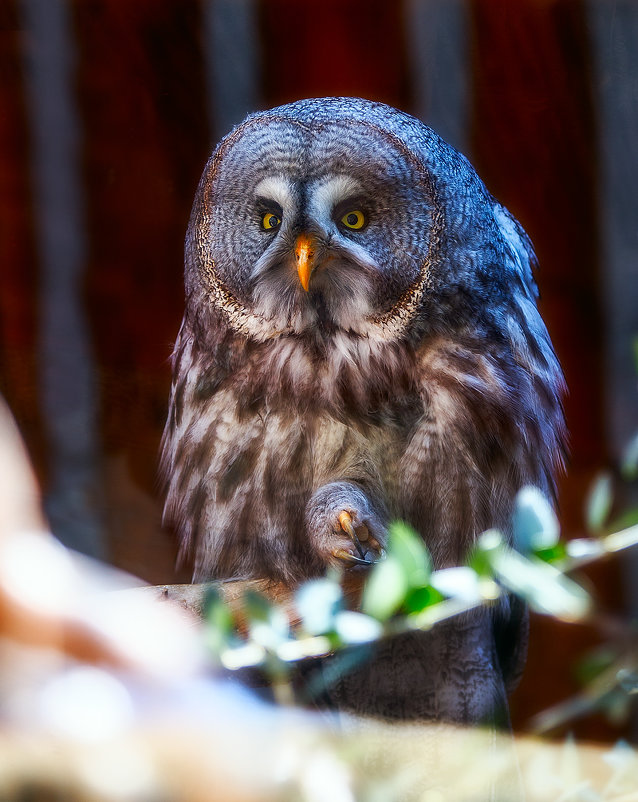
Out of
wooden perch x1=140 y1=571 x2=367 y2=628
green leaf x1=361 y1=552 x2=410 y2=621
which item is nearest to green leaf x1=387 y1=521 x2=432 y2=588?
green leaf x1=361 y1=552 x2=410 y2=621

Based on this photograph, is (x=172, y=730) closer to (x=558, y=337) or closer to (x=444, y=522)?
(x=444, y=522)

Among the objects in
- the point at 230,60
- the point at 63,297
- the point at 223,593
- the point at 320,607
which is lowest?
the point at 223,593

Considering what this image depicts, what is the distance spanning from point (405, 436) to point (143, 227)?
78cm

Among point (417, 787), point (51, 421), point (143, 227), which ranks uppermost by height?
point (143, 227)

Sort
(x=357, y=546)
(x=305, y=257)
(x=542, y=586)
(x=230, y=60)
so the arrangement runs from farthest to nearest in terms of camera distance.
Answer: (x=230, y=60), (x=305, y=257), (x=357, y=546), (x=542, y=586)

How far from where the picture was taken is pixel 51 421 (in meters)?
1.73

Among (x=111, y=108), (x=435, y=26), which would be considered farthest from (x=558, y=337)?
(x=111, y=108)

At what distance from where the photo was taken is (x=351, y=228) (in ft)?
4.41

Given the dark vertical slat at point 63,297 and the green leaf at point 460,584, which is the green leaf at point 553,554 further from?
the dark vertical slat at point 63,297

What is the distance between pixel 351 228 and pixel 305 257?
0.35ft

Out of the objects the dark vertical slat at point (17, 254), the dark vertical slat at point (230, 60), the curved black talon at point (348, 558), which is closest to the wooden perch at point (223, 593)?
the curved black talon at point (348, 558)

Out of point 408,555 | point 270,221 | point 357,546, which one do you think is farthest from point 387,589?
point 270,221

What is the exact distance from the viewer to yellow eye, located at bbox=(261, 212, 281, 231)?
1364 mm

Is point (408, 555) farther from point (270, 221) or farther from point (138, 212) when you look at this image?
point (138, 212)
